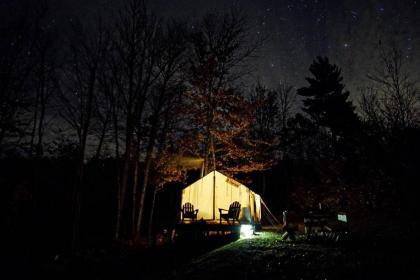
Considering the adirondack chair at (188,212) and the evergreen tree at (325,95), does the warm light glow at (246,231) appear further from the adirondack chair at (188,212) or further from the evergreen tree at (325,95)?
the evergreen tree at (325,95)

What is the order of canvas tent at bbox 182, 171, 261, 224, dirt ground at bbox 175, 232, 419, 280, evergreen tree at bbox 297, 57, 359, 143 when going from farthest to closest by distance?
evergreen tree at bbox 297, 57, 359, 143
canvas tent at bbox 182, 171, 261, 224
dirt ground at bbox 175, 232, 419, 280

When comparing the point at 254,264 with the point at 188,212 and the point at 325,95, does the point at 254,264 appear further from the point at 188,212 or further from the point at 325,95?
the point at 325,95

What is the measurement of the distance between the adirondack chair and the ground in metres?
1.90

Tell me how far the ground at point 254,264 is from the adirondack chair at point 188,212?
190 centimetres

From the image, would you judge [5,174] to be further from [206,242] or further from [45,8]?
[206,242]

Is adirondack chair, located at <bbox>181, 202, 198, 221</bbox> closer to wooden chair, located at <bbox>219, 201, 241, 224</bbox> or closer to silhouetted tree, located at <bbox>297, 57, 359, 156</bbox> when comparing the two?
wooden chair, located at <bbox>219, 201, 241, 224</bbox>

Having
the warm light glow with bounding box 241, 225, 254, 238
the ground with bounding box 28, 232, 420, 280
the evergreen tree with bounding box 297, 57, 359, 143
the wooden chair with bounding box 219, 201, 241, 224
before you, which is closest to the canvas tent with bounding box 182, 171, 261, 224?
the wooden chair with bounding box 219, 201, 241, 224

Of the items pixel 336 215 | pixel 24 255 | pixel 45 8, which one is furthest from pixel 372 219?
pixel 45 8

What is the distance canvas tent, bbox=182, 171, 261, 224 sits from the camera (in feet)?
42.3

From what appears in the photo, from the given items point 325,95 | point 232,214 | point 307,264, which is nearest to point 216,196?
point 232,214

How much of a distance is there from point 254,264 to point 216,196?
709 centimetres

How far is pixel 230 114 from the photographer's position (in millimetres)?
14773

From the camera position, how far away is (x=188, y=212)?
12.0 metres

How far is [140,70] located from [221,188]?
6789 mm
